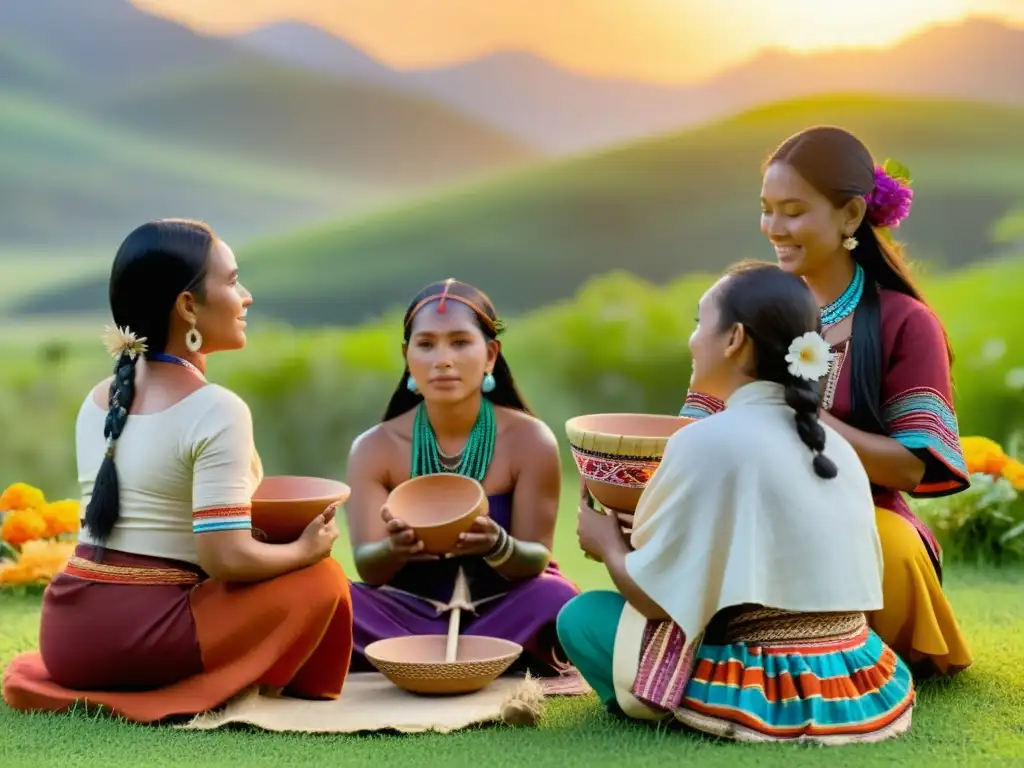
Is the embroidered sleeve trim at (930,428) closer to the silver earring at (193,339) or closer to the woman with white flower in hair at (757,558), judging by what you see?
the woman with white flower in hair at (757,558)

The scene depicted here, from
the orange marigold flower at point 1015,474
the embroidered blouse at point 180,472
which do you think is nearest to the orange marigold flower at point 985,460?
the orange marigold flower at point 1015,474

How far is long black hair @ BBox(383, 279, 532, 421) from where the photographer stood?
4762 mm

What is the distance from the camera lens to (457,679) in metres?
4.17

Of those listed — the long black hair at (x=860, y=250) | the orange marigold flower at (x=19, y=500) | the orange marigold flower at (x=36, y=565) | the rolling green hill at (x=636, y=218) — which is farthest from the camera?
the rolling green hill at (x=636, y=218)

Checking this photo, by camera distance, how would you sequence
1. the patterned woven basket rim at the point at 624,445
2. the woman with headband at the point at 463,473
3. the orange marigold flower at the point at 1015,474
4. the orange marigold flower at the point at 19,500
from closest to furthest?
the patterned woven basket rim at the point at 624,445, the woman with headband at the point at 463,473, the orange marigold flower at the point at 19,500, the orange marigold flower at the point at 1015,474

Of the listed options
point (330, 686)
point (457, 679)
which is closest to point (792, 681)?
point (457, 679)

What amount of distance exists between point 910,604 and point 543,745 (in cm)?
139

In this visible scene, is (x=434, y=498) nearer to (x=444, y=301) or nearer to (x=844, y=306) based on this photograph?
(x=444, y=301)

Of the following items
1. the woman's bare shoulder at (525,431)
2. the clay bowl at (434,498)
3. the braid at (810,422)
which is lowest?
the clay bowl at (434,498)

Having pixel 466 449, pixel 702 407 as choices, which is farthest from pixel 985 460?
pixel 466 449

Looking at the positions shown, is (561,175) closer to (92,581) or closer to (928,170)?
(928,170)

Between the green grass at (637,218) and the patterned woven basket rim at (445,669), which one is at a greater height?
the green grass at (637,218)

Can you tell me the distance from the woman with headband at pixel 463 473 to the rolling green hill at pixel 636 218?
6.42m

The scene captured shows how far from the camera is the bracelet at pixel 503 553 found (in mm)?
4473
